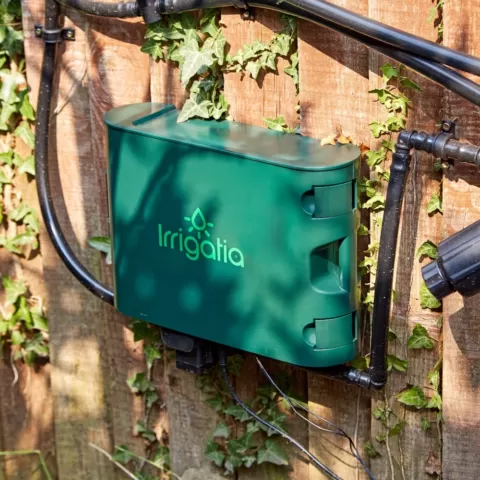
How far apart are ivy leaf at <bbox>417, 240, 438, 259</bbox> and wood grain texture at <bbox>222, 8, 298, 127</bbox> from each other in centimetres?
47

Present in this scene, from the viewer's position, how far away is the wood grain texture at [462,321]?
2430 mm

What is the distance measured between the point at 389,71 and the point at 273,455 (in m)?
1.25

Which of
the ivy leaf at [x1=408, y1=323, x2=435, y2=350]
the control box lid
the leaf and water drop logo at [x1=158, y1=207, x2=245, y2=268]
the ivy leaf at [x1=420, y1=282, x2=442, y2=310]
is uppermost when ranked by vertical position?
the control box lid

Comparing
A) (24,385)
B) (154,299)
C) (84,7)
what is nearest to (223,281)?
(154,299)

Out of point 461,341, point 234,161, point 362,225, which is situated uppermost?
point 234,161

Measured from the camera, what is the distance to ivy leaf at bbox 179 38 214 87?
2773 millimetres

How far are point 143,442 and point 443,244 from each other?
1.47 m

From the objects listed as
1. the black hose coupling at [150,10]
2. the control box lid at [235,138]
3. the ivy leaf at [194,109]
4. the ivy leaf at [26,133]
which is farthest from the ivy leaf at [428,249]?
the ivy leaf at [26,133]

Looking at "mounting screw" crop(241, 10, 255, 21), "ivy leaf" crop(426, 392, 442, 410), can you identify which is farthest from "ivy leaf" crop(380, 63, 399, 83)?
"ivy leaf" crop(426, 392, 442, 410)

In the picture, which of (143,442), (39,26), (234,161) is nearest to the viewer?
(234,161)

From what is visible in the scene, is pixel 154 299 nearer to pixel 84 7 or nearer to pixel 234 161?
pixel 234 161

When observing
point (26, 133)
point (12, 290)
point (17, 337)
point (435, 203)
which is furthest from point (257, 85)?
point (17, 337)

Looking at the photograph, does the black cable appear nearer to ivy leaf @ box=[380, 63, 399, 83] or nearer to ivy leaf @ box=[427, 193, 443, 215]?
ivy leaf @ box=[427, 193, 443, 215]

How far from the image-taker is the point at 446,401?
276cm
